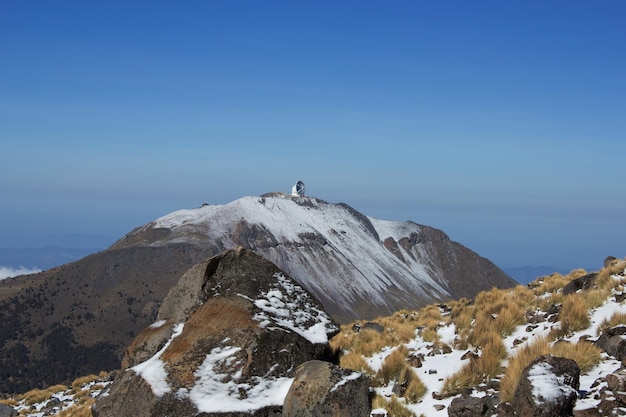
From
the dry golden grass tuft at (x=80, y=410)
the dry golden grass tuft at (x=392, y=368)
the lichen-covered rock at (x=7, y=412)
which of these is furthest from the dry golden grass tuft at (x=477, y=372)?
the lichen-covered rock at (x=7, y=412)

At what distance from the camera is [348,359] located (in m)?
16.9

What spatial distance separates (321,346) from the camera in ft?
51.3

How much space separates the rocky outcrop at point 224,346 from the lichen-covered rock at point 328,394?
2.62 feet

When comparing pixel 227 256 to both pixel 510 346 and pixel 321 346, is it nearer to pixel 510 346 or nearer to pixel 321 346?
pixel 321 346

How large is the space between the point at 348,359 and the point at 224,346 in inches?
160

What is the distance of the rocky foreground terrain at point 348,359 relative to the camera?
462 inches

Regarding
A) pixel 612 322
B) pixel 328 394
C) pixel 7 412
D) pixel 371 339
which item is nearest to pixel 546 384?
pixel 328 394

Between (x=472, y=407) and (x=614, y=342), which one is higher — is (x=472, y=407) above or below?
below

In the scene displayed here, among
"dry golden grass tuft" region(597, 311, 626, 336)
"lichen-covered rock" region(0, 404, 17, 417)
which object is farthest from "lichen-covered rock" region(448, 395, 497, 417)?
"lichen-covered rock" region(0, 404, 17, 417)

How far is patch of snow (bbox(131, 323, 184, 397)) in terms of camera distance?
13.7 metres

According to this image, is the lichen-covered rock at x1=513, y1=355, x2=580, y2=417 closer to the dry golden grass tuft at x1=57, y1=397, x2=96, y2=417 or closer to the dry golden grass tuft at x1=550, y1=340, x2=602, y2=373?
the dry golden grass tuft at x1=550, y1=340, x2=602, y2=373

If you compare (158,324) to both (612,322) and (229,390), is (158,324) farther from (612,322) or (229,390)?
(612,322)

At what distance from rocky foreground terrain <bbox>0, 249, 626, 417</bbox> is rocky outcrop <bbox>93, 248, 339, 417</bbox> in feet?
0.11

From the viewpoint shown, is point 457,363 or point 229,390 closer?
point 229,390
